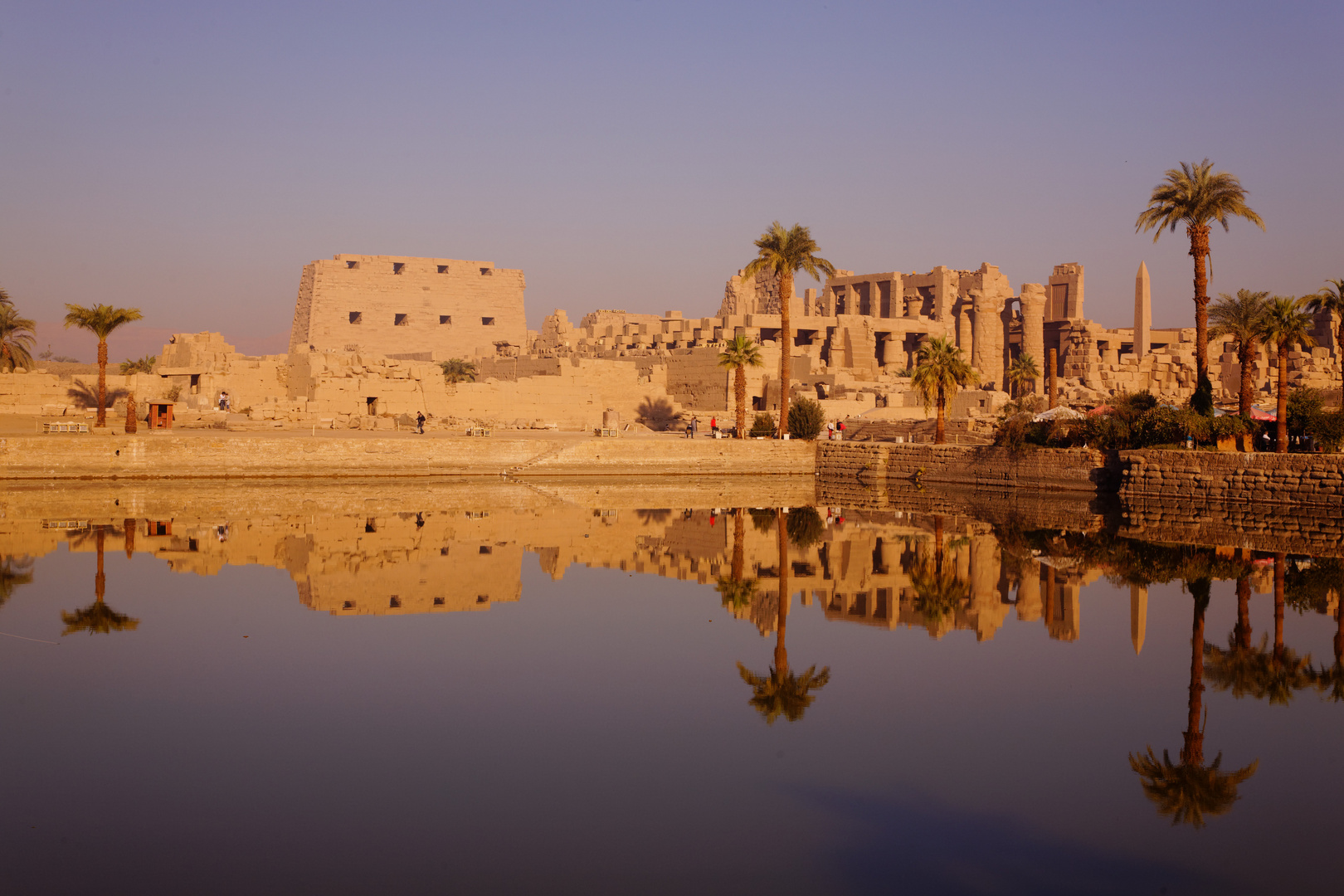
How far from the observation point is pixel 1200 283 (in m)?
27.5

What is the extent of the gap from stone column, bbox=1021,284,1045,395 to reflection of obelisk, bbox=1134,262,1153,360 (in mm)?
5845

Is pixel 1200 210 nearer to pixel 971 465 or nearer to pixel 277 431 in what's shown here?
pixel 971 465

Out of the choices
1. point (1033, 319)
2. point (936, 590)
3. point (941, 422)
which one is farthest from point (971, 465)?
point (1033, 319)

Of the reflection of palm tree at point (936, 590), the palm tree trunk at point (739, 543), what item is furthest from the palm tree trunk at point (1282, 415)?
the reflection of palm tree at point (936, 590)

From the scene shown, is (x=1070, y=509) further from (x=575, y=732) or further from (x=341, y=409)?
(x=341, y=409)

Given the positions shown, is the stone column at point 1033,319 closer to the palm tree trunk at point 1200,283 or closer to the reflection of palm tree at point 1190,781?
the palm tree trunk at point 1200,283

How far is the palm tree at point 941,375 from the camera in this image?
112 ft

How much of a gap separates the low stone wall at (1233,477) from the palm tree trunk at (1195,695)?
11.9m

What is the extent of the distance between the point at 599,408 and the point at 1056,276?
30.0 m

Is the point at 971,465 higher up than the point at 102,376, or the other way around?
the point at 102,376

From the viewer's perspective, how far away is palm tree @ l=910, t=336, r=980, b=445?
34.1 m

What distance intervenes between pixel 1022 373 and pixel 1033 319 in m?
9.49

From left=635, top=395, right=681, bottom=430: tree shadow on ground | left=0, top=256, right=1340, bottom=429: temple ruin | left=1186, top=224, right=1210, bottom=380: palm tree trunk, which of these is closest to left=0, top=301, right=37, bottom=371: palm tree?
left=0, top=256, right=1340, bottom=429: temple ruin

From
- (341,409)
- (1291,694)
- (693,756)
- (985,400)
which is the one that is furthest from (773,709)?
(985,400)
